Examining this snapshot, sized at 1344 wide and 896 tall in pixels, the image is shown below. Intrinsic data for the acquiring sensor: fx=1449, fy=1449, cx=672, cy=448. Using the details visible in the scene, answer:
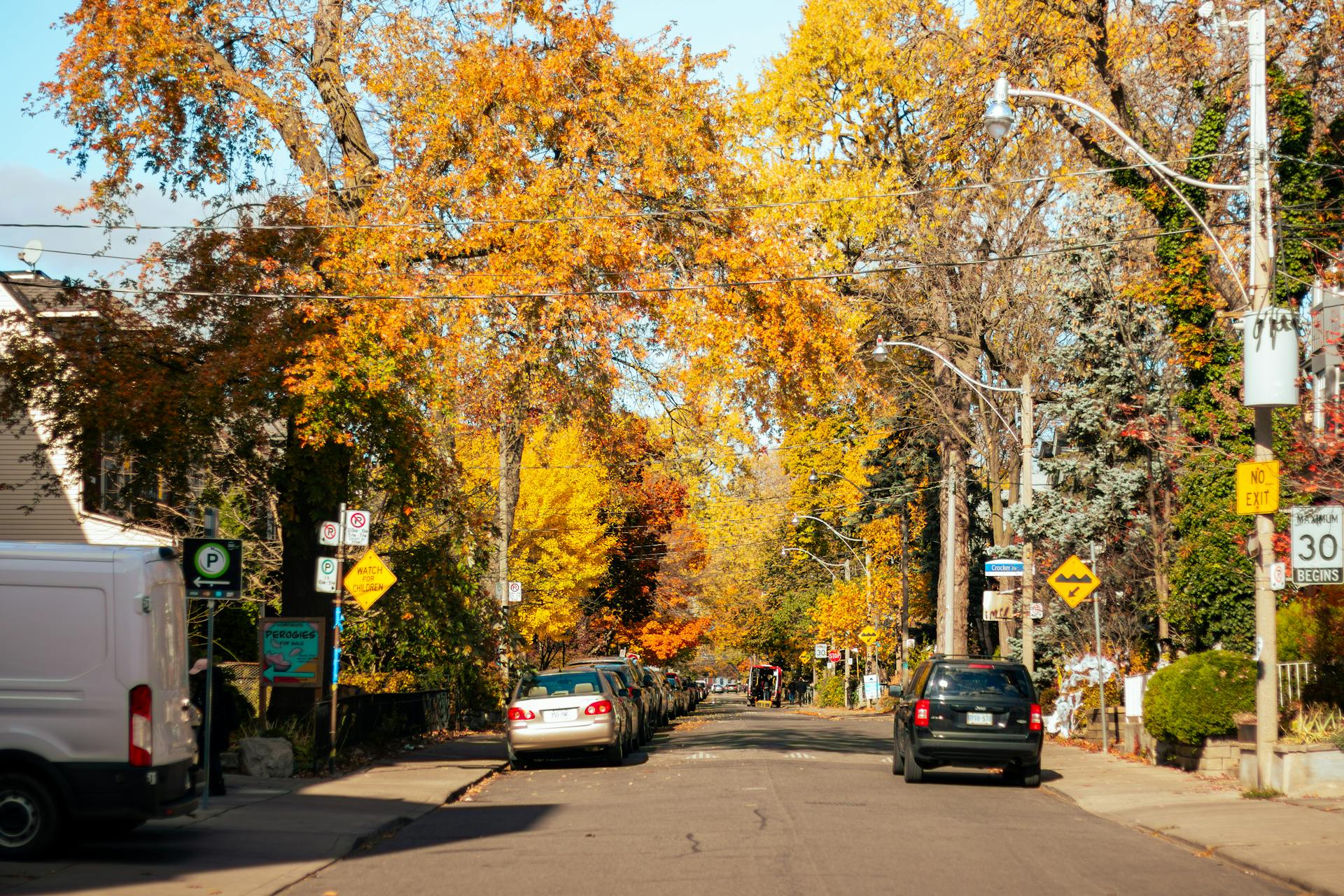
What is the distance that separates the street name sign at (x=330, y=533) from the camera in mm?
20547

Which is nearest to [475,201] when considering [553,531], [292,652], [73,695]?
[292,652]

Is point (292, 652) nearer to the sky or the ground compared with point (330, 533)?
nearer to the ground

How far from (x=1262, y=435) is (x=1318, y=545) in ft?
6.21

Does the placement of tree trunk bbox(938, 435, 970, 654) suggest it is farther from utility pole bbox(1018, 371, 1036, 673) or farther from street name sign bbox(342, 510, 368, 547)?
street name sign bbox(342, 510, 368, 547)

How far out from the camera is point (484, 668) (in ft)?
114

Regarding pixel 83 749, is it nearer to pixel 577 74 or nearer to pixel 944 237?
pixel 577 74

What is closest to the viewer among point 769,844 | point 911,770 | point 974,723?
point 769,844

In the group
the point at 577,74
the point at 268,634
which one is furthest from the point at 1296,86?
the point at 268,634

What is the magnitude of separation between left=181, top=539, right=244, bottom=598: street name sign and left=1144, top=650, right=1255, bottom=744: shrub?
12.5 m

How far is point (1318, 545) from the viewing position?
15211 mm

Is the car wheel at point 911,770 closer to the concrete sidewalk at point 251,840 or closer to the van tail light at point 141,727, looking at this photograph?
the concrete sidewalk at point 251,840

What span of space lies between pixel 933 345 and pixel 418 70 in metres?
20.1

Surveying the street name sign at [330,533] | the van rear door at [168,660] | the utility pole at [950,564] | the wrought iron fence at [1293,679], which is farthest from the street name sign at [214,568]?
the utility pole at [950,564]

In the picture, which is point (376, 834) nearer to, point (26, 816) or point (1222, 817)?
point (26, 816)
